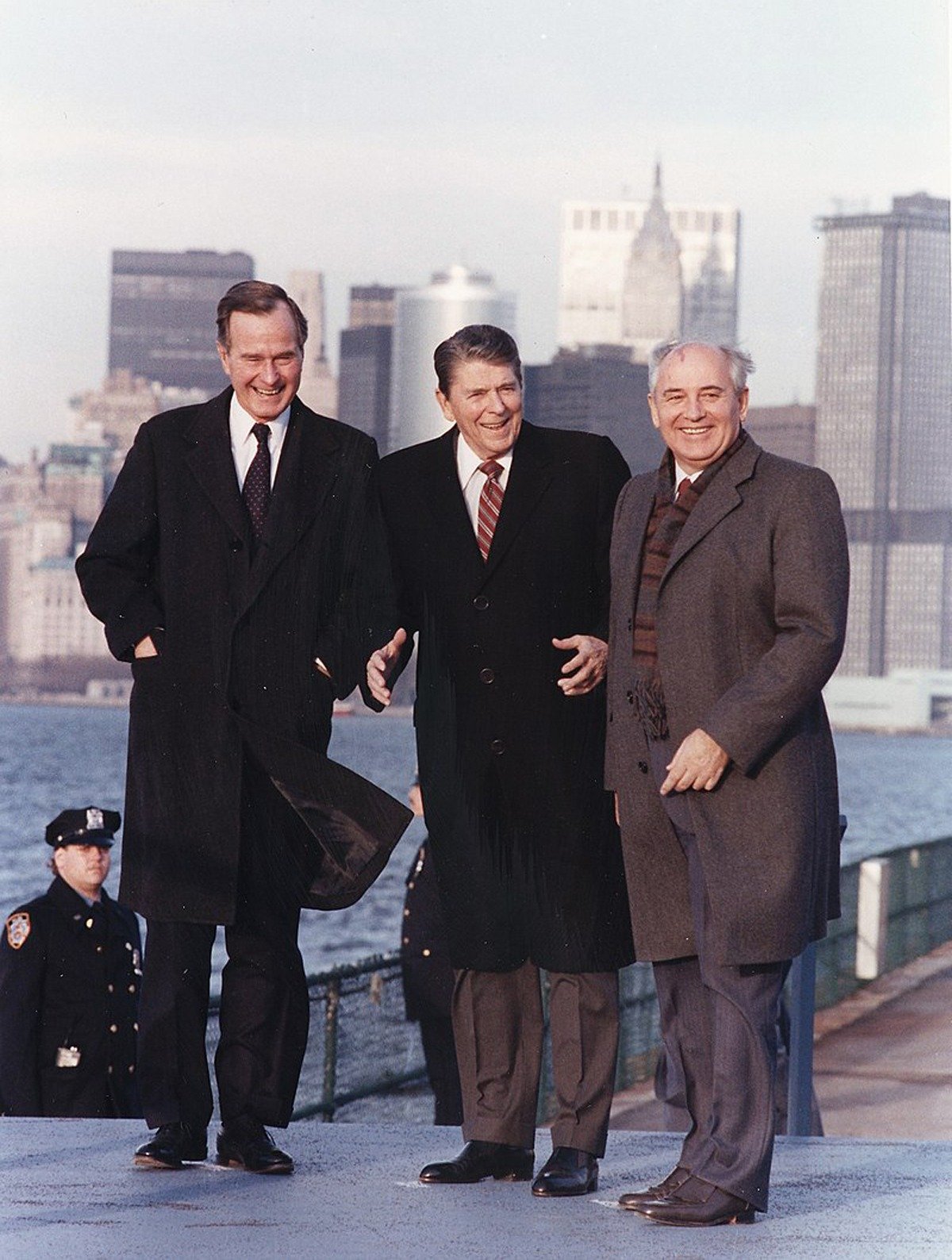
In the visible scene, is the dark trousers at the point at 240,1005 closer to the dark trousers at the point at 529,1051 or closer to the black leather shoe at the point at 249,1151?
the black leather shoe at the point at 249,1151

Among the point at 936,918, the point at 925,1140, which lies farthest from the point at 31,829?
the point at 925,1140

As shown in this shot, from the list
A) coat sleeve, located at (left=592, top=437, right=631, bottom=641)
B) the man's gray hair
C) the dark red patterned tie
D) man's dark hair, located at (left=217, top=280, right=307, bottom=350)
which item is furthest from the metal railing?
man's dark hair, located at (left=217, top=280, right=307, bottom=350)

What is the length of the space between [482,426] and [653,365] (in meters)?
0.39

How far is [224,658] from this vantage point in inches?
167

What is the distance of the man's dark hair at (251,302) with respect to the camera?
419 centimetres

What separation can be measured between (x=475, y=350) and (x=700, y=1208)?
1.57 meters

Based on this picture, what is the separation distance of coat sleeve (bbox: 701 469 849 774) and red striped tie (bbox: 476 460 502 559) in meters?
0.64

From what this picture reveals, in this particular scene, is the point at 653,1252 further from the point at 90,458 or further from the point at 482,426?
the point at 90,458

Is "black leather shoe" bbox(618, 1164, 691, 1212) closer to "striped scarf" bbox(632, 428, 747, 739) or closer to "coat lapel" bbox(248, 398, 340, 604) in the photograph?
"striped scarf" bbox(632, 428, 747, 739)

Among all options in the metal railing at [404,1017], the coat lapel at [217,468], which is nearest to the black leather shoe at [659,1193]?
the coat lapel at [217,468]

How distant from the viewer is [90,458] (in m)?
57.8

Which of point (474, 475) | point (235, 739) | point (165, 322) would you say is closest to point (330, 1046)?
point (235, 739)

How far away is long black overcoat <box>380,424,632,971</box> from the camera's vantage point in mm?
4172

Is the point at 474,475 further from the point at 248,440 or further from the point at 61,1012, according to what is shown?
the point at 61,1012
